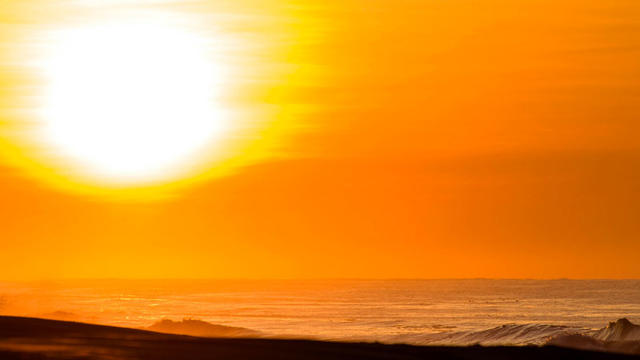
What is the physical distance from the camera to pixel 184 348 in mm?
24125

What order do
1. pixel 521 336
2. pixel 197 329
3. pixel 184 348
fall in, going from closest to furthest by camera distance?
pixel 184 348, pixel 521 336, pixel 197 329

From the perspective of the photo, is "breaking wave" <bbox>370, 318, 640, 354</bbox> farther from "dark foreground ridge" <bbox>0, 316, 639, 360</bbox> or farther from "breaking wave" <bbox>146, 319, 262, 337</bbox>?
"dark foreground ridge" <bbox>0, 316, 639, 360</bbox>

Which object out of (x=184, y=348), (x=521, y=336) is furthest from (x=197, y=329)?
(x=184, y=348)

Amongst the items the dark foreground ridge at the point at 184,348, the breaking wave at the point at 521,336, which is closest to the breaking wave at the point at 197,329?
the breaking wave at the point at 521,336

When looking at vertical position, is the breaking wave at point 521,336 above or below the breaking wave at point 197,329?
below

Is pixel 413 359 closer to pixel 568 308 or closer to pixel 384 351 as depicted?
pixel 384 351

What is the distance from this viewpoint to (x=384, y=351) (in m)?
25.6

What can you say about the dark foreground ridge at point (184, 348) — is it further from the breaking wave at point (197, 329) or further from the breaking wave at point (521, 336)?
the breaking wave at point (197, 329)

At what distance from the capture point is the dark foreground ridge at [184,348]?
22344 millimetres

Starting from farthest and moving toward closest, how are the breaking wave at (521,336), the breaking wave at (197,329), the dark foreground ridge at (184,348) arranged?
the breaking wave at (197,329) < the breaking wave at (521,336) < the dark foreground ridge at (184,348)

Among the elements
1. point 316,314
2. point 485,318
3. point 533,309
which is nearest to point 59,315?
point 316,314

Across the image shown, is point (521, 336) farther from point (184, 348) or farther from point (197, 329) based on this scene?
point (184, 348)

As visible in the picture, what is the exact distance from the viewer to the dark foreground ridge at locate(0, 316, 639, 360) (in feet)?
73.3

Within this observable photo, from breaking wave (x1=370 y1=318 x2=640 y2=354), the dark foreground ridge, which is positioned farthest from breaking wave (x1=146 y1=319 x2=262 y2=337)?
the dark foreground ridge
